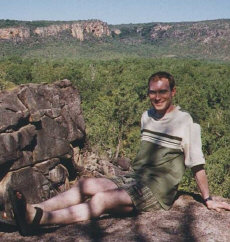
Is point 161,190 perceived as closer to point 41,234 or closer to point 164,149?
point 164,149

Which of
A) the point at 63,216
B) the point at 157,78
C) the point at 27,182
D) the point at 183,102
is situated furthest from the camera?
the point at 183,102

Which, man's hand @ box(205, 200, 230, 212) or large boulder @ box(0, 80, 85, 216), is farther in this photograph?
large boulder @ box(0, 80, 85, 216)

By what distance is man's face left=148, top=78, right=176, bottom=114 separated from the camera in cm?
431

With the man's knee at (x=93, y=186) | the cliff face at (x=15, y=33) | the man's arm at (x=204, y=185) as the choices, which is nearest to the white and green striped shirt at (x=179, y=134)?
the man's arm at (x=204, y=185)

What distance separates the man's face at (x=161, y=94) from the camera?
14.1ft

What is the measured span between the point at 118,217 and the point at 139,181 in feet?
1.71

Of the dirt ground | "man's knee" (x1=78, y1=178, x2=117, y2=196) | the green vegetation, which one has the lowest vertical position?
the green vegetation

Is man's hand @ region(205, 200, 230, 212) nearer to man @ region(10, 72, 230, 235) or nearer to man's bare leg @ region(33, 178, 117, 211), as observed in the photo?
man @ region(10, 72, 230, 235)

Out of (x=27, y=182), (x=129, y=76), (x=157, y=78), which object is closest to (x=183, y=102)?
(x=129, y=76)

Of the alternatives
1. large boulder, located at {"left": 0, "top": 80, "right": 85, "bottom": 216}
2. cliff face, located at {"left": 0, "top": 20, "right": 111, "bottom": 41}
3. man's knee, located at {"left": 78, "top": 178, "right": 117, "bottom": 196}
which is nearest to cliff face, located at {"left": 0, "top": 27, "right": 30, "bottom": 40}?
cliff face, located at {"left": 0, "top": 20, "right": 111, "bottom": 41}

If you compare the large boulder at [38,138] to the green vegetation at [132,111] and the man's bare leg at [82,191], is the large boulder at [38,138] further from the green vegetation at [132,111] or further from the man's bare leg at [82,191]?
the man's bare leg at [82,191]

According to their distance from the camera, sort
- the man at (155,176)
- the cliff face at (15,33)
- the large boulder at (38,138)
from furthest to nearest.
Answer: the cliff face at (15,33)
the large boulder at (38,138)
the man at (155,176)

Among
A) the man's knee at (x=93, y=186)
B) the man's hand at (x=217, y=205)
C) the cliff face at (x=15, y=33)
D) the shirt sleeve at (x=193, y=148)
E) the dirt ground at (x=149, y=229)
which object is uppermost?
the cliff face at (x=15, y=33)

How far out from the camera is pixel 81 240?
3695mm
